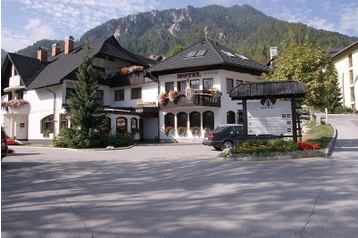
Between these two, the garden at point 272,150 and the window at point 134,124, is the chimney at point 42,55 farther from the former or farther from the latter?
the garden at point 272,150

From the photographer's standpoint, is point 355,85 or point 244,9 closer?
point 355,85

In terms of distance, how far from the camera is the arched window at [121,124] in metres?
25.8

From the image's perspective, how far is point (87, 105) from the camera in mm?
21688

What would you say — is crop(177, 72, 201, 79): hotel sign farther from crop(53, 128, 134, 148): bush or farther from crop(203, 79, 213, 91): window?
crop(53, 128, 134, 148): bush

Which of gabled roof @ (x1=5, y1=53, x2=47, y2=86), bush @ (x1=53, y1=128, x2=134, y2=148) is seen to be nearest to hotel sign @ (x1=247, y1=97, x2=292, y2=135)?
bush @ (x1=53, y1=128, x2=134, y2=148)

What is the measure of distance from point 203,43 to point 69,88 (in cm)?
1347

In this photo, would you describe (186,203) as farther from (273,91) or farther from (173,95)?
(173,95)

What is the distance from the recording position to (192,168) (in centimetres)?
1014

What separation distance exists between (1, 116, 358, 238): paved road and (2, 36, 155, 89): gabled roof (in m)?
20.4

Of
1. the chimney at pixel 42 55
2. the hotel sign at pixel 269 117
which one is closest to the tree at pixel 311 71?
the hotel sign at pixel 269 117

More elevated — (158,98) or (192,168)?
(158,98)

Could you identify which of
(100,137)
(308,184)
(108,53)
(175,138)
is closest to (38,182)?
(308,184)

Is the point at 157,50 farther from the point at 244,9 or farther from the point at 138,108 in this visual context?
the point at 244,9

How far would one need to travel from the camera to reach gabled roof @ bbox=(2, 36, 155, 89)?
2817cm
